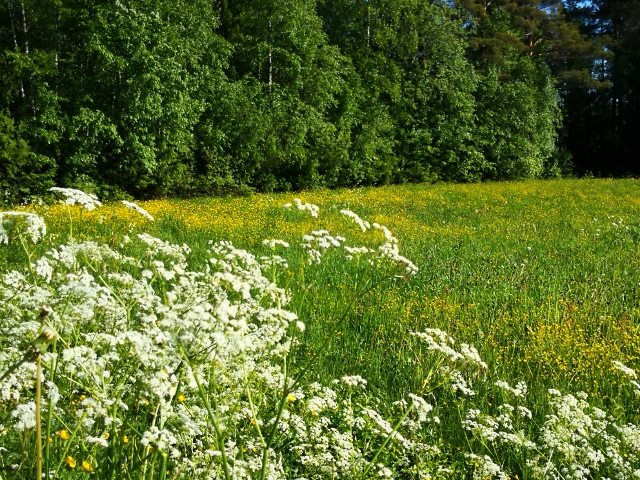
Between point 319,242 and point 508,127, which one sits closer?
point 319,242

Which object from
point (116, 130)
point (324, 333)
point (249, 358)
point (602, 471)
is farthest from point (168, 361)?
point (116, 130)

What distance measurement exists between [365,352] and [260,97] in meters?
14.8

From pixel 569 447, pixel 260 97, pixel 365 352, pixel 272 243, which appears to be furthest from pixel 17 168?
pixel 569 447

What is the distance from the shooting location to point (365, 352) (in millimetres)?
4383

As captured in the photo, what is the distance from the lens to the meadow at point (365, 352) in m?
2.03

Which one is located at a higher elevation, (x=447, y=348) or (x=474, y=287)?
(x=447, y=348)

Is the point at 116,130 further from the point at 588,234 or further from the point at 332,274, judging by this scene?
the point at 588,234

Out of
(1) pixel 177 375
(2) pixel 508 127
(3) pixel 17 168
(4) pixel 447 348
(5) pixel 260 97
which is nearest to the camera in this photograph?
(1) pixel 177 375

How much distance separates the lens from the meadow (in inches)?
79.7

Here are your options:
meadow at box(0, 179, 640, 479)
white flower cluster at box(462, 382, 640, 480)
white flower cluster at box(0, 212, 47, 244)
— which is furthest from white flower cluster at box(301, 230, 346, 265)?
white flower cluster at box(0, 212, 47, 244)

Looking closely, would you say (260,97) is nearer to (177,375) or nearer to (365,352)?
(365,352)

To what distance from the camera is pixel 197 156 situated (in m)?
16.9

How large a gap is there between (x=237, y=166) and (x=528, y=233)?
10.2 meters

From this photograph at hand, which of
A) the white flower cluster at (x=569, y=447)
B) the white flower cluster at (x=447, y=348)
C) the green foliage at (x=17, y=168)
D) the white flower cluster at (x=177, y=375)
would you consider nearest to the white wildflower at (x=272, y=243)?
the white flower cluster at (x=177, y=375)
